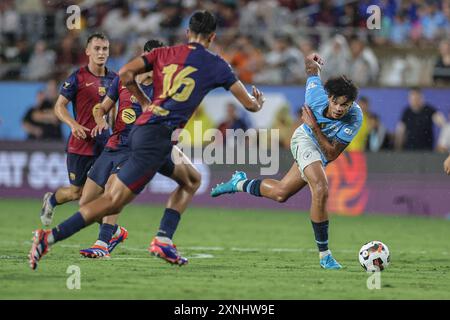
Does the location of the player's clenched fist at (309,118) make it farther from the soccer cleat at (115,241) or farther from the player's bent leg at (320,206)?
the soccer cleat at (115,241)

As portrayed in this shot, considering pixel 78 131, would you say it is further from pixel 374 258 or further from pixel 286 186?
pixel 374 258

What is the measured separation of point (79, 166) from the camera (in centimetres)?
1255

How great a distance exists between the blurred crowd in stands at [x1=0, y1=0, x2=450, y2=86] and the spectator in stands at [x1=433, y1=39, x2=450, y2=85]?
0.07 ft

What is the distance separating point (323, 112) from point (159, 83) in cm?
223

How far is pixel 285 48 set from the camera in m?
21.5

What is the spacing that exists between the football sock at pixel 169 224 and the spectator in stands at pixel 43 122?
1108cm

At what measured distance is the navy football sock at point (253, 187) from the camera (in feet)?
39.5

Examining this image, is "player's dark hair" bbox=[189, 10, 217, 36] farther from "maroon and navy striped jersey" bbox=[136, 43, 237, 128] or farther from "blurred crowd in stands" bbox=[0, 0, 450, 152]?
"blurred crowd in stands" bbox=[0, 0, 450, 152]

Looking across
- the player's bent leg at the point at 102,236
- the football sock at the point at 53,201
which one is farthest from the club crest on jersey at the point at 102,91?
the football sock at the point at 53,201

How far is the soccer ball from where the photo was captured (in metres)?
10.7

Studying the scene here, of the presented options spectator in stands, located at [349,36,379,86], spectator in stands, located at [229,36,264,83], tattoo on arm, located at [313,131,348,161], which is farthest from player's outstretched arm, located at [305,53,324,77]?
spectator in stands, located at [229,36,264,83]
